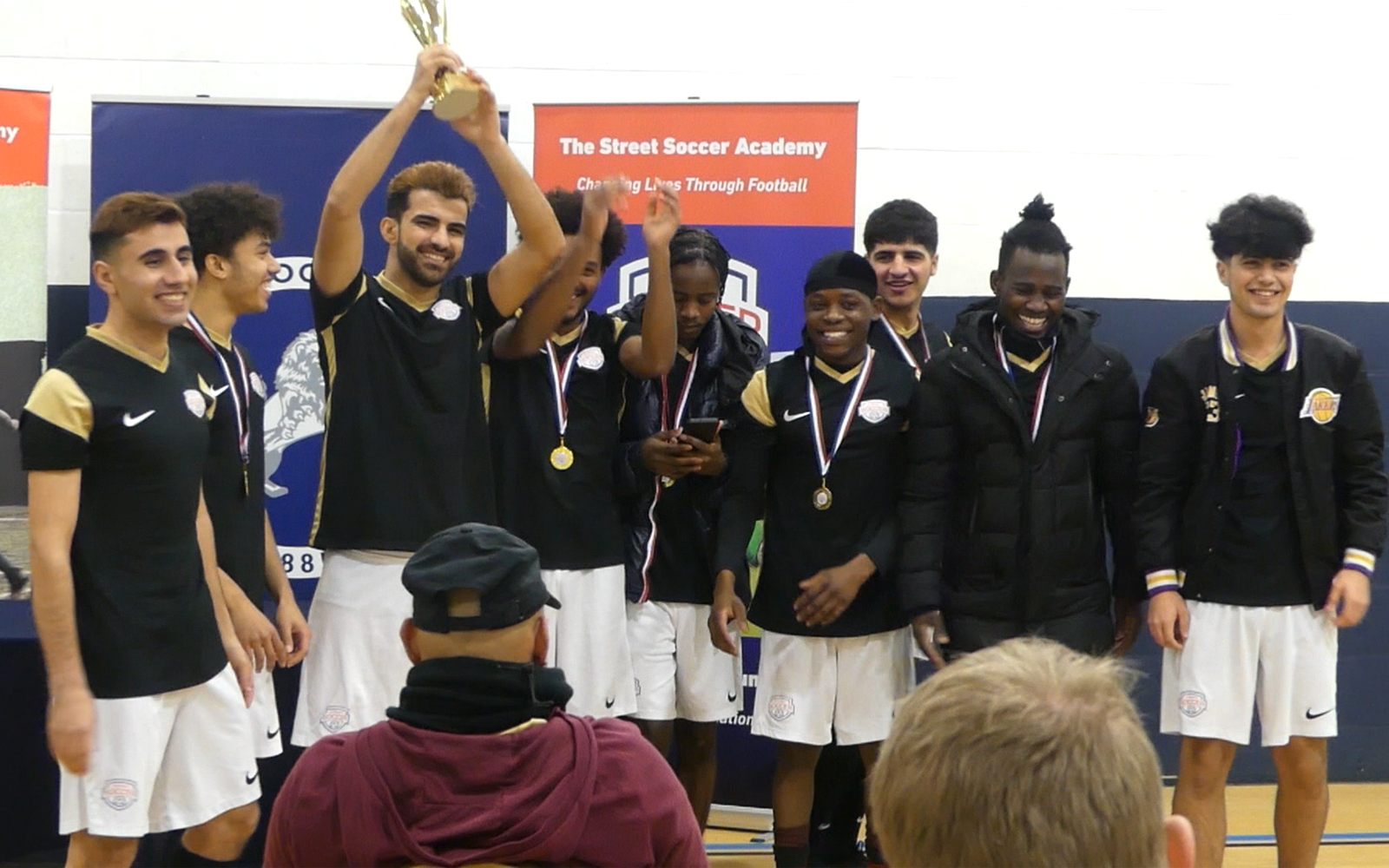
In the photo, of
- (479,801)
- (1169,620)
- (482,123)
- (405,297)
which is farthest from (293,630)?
(1169,620)

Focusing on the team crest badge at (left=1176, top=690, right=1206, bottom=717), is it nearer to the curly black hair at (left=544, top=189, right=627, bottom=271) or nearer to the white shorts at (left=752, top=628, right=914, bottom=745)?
the white shorts at (left=752, top=628, right=914, bottom=745)

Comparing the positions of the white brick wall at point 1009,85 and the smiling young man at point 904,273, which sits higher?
the white brick wall at point 1009,85

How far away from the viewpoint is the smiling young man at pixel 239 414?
365 cm

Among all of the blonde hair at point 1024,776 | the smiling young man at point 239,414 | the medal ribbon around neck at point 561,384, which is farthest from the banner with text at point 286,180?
the blonde hair at point 1024,776

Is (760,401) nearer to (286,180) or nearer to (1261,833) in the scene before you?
(286,180)

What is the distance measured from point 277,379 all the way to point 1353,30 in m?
4.50

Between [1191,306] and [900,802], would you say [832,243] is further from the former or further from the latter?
[900,802]

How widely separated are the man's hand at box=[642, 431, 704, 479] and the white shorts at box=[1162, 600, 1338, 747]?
1481 millimetres

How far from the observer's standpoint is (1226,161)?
233 inches

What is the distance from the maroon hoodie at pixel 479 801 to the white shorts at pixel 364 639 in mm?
1837

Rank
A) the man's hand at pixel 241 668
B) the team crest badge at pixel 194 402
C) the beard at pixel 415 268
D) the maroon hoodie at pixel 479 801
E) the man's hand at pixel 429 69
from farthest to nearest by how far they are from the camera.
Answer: the beard at pixel 415 268 < the man's hand at pixel 429 69 < the man's hand at pixel 241 668 < the team crest badge at pixel 194 402 < the maroon hoodie at pixel 479 801

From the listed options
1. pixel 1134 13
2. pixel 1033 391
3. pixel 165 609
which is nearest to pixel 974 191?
pixel 1134 13

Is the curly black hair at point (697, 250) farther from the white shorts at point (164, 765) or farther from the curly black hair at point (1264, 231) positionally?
the white shorts at point (164, 765)

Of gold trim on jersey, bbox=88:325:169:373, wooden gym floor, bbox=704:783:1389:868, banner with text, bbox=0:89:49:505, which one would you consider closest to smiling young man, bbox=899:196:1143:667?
wooden gym floor, bbox=704:783:1389:868
